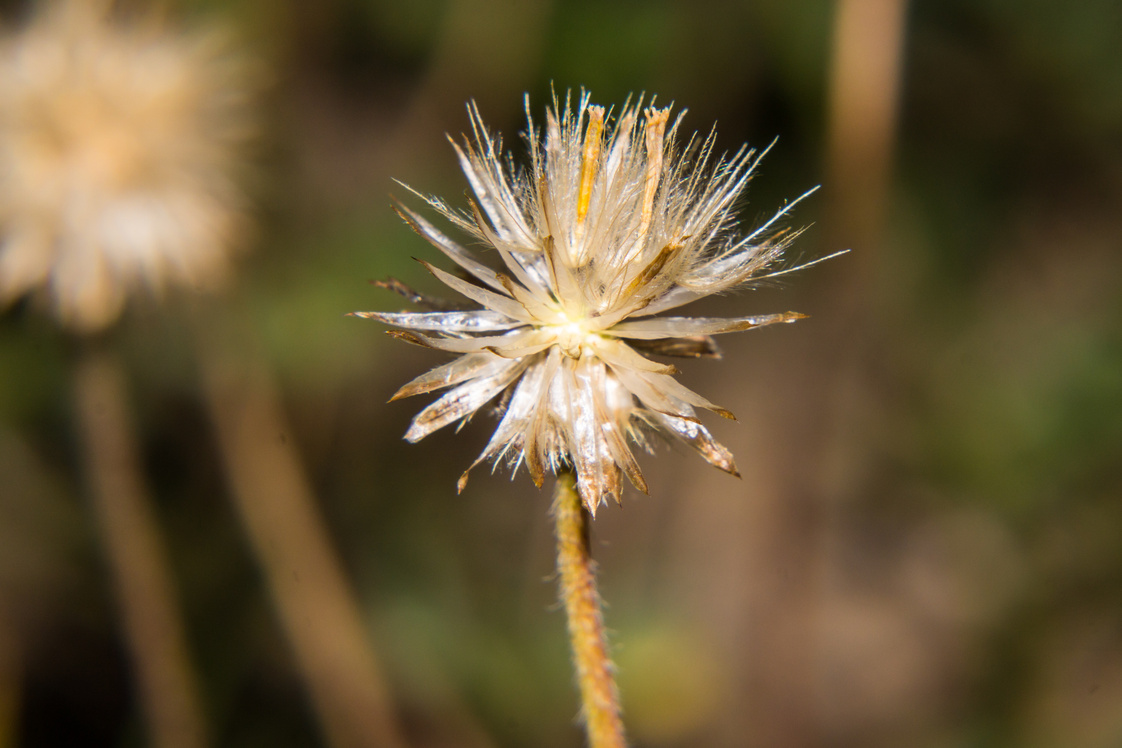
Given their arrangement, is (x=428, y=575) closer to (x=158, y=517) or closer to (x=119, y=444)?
(x=158, y=517)

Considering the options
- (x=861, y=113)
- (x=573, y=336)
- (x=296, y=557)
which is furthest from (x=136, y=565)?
(x=861, y=113)

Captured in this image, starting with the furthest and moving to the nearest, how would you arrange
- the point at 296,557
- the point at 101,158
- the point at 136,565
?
the point at 296,557 < the point at 136,565 < the point at 101,158

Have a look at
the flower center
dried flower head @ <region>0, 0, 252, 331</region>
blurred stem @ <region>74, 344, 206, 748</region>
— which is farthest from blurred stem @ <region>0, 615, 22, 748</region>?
the flower center

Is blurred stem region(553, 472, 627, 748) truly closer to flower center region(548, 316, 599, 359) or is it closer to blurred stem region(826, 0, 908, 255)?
flower center region(548, 316, 599, 359)

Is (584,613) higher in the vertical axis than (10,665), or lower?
lower

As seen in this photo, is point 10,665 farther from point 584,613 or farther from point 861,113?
point 861,113

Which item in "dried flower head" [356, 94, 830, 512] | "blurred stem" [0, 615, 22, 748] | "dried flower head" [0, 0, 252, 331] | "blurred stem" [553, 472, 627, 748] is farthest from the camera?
"blurred stem" [0, 615, 22, 748]

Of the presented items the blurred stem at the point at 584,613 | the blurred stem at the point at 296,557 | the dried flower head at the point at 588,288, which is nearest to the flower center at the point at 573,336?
the dried flower head at the point at 588,288

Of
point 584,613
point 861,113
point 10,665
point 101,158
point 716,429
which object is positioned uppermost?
point 861,113
